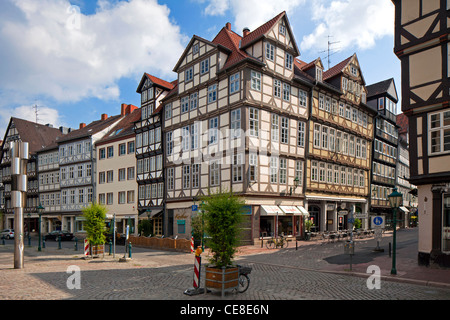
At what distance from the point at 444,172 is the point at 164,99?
2412 centimetres

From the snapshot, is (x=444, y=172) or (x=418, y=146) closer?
(x=444, y=172)

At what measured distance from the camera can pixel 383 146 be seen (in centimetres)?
3994

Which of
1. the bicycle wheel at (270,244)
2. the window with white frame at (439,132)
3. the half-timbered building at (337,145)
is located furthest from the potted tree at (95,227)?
the window with white frame at (439,132)

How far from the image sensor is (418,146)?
50.5 ft

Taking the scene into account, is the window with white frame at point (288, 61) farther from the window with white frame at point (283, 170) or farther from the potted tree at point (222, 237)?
the potted tree at point (222, 237)

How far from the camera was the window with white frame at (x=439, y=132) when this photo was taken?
572 inches

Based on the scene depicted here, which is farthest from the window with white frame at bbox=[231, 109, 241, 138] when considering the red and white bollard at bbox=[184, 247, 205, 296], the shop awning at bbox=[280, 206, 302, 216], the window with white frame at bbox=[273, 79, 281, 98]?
the red and white bollard at bbox=[184, 247, 205, 296]

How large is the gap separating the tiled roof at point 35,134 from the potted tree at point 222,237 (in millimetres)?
48032

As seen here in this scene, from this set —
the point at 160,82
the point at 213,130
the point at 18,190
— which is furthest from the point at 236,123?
the point at 18,190

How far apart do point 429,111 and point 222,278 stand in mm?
11588

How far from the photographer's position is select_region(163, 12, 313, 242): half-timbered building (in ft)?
81.6

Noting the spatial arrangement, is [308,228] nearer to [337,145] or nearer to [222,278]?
[337,145]
